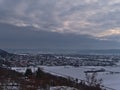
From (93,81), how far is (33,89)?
164 inches

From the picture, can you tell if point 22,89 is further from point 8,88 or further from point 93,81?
point 93,81

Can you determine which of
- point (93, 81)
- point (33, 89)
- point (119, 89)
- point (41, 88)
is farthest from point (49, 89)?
point (119, 89)

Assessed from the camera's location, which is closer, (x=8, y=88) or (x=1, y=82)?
(x=8, y=88)

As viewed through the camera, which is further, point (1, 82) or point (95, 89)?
point (1, 82)

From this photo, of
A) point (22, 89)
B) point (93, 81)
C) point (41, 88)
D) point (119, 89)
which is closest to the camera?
point (93, 81)

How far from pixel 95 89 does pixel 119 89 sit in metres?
12.6

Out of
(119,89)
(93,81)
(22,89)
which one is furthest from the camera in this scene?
(119,89)

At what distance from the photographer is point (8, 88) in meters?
17.7

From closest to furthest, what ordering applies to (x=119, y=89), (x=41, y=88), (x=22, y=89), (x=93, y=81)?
(x=93, y=81) < (x=22, y=89) < (x=41, y=88) < (x=119, y=89)

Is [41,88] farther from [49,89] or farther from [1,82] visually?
[1,82]

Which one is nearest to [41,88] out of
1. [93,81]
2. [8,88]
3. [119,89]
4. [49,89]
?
[49,89]

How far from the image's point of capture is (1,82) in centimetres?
1914

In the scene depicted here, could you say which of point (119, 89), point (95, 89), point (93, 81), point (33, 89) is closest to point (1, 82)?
point (33, 89)

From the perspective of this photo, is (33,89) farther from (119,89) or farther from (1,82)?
(119,89)
